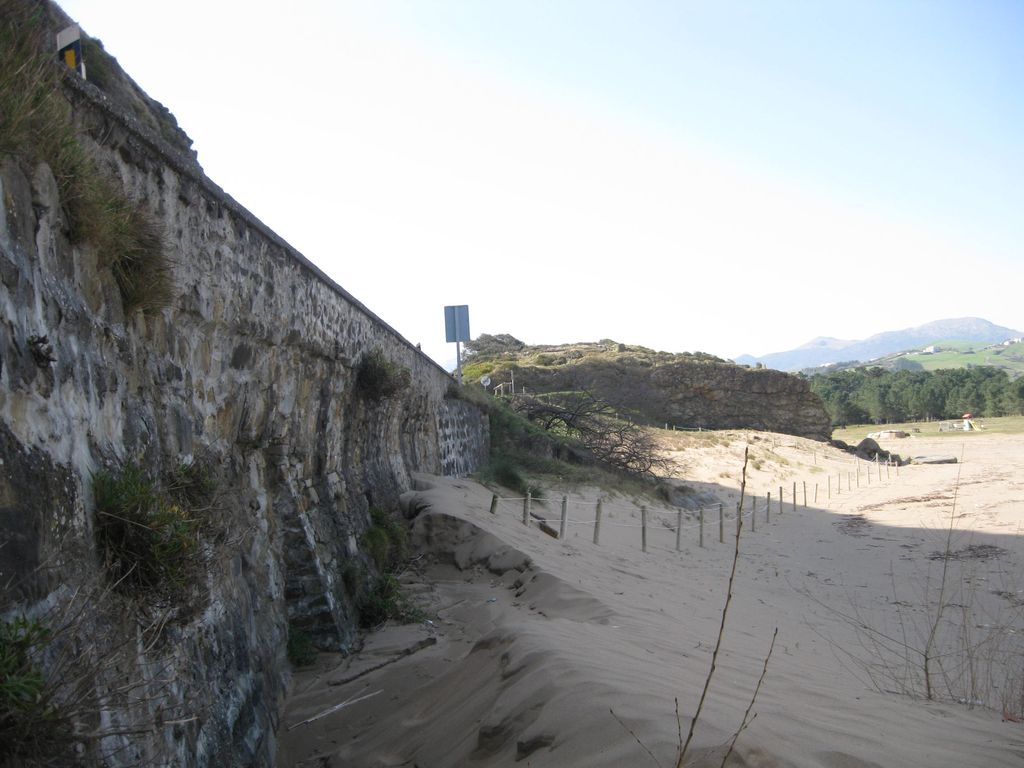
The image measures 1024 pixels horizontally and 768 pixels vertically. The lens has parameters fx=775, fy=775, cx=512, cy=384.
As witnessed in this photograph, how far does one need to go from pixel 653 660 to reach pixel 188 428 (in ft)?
10.8

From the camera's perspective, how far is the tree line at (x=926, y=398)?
7100 cm

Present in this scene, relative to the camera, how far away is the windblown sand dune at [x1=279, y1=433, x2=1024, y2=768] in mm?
3652

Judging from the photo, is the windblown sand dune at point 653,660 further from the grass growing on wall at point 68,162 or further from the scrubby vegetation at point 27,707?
the grass growing on wall at point 68,162

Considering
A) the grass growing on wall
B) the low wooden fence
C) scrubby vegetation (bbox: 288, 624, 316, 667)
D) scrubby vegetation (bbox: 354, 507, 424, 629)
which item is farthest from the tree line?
the grass growing on wall

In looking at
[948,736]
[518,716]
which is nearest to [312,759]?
[518,716]

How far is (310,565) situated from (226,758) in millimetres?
2219

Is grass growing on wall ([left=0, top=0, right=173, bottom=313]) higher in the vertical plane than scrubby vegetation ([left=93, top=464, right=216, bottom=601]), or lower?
higher

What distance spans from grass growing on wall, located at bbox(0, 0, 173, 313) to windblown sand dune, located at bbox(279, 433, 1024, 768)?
2.81 m

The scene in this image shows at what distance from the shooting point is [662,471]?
88.0ft

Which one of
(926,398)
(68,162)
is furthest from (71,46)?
(926,398)

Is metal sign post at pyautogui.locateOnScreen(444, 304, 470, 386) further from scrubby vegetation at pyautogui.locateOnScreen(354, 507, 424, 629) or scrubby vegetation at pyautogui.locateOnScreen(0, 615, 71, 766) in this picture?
scrubby vegetation at pyautogui.locateOnScreen(0, 615, 71, 766)

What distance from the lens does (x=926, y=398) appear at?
75125 mm

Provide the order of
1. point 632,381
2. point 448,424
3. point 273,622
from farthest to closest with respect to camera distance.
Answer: point 632,381 → point 448,424 → point 273,622

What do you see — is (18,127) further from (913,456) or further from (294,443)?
(913,456)
